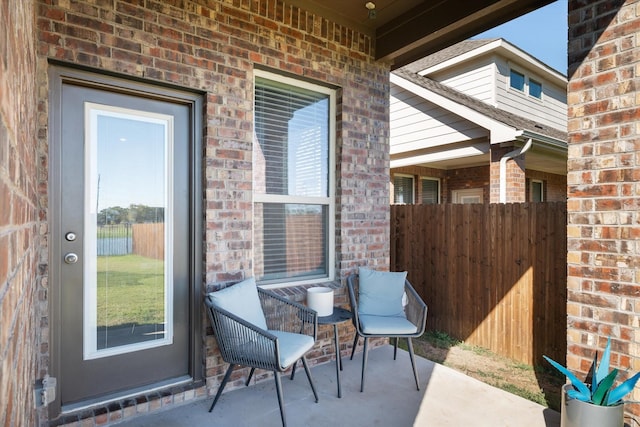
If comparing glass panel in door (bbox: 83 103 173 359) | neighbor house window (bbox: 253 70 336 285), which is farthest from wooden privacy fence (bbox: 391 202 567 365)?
glass panel in door (bbox: 83 103 173 359)

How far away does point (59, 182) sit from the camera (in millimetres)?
A: 2393

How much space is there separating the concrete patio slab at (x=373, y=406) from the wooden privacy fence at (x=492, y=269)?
862mm

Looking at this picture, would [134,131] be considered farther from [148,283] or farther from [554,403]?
[554,403]

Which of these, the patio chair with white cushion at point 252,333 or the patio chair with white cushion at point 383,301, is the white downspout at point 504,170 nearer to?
the patio chair with white cushion at point 383,301

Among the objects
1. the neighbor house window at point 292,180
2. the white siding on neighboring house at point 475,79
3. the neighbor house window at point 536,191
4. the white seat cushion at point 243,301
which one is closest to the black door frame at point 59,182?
the white seat cushion at point 243,301

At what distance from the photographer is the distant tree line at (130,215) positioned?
102 inches

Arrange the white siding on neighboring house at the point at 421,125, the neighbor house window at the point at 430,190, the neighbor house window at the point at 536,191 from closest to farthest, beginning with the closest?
1. the white siding on neighboring house at the point at 421,125
2. the neighbor house window at the point at 430,190
3. the neighbor house window at the point at 536,191

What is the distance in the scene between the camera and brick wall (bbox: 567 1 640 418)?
225 centimetres

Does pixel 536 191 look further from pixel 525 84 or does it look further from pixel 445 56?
pixel 445 56

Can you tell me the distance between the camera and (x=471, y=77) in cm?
730

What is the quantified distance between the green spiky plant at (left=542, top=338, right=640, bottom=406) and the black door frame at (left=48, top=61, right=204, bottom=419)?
232cm

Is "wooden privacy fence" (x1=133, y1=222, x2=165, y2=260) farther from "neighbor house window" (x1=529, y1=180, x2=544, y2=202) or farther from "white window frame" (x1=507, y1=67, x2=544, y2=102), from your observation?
"neighbor house window" (x1=529, y1=180, x2=544, y2=202)

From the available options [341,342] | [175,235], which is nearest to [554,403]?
[341,342]

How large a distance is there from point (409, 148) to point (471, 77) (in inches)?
71.7
